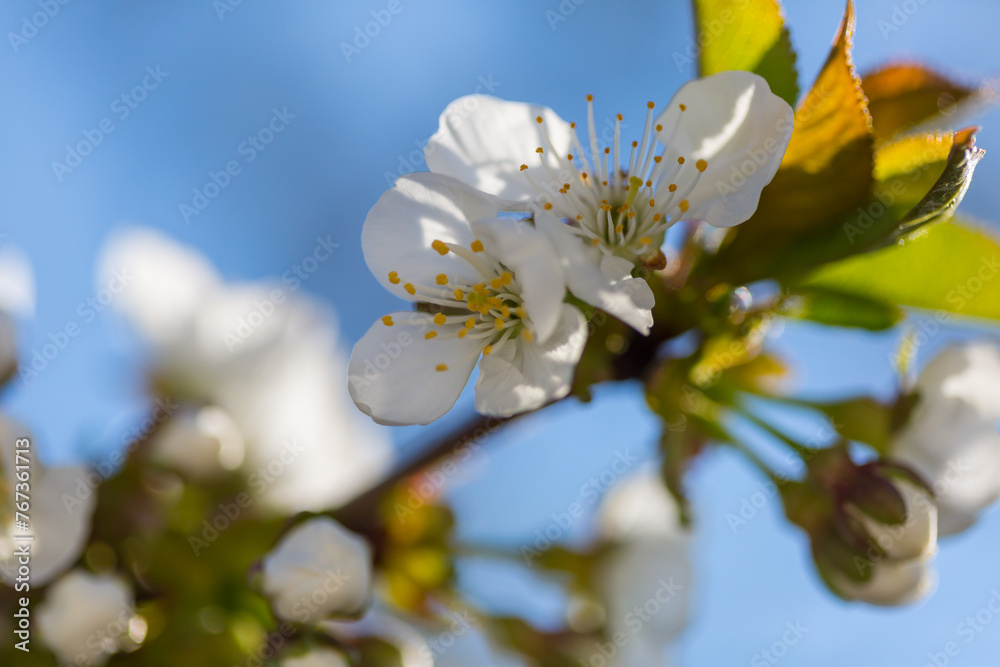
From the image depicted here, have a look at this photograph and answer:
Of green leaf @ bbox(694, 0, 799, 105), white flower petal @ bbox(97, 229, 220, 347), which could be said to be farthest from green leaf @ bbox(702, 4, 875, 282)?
white flower petal @ bbox(97, 229, 220, 347)

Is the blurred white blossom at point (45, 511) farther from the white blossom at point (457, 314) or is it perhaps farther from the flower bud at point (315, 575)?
the white blossom at point (457, 314)

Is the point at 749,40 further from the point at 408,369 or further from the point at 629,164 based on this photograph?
the point at 408,369

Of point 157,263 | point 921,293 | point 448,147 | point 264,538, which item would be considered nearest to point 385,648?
point 264,538

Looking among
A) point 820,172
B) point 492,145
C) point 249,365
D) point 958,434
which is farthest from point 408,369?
point 249,365

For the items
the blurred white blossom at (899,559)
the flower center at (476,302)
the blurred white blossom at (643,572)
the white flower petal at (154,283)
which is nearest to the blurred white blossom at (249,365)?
the white flower petal at (154,283)

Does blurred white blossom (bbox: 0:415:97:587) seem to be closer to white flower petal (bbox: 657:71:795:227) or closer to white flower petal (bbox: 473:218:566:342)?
white flower petal (bbox: 473:218:566:342)
